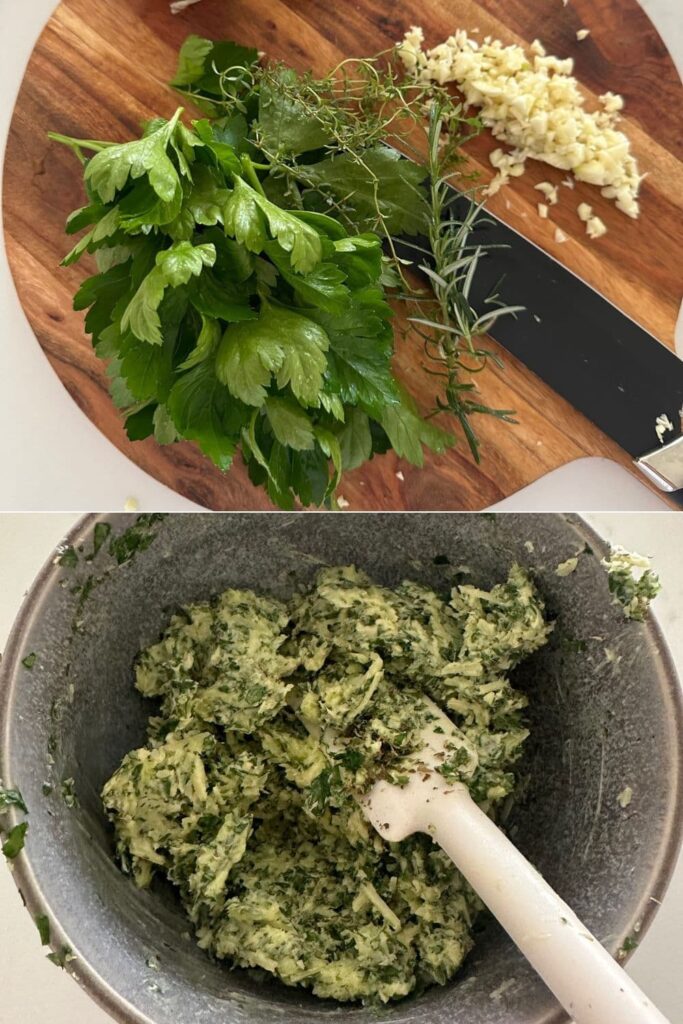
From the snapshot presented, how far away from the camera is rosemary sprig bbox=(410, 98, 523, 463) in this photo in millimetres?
1011

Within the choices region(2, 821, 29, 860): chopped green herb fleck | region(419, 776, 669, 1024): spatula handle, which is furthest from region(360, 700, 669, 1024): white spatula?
region(2, 821, 29, 860): chopped green herb fleck

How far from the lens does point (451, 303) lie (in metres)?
1.06

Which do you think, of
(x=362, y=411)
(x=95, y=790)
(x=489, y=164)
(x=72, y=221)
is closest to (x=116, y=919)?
(x=95, y=790)

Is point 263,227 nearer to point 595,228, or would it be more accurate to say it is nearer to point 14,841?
point 595,228

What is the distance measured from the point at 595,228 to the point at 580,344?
0.15 metres

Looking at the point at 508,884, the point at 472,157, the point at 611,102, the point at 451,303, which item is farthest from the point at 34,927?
the point at 611,102

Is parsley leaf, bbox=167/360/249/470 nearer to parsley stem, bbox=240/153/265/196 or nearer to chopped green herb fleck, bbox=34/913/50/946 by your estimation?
parsley stem, bbox=240/153/265/196

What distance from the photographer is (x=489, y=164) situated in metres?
1.07

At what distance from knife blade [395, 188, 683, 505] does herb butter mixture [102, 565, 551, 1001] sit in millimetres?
328

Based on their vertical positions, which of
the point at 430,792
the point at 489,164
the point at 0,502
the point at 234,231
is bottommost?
the point at 0,502

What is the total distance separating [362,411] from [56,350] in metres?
0.41

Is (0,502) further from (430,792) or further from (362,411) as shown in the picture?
(430,792)

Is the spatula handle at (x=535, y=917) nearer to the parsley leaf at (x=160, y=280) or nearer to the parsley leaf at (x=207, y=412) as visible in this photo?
the parsley leaf at (x=207, y=412)

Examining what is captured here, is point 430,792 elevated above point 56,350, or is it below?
above
